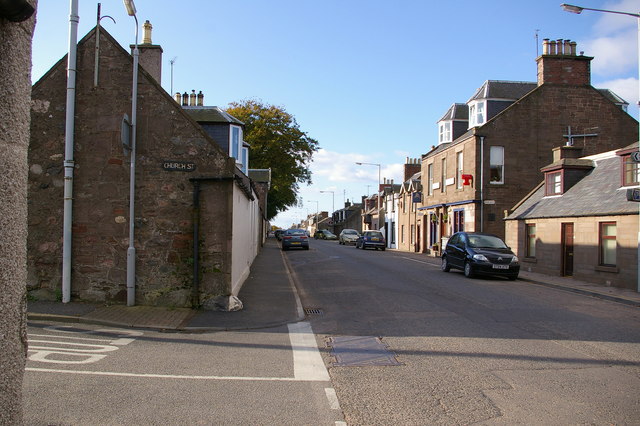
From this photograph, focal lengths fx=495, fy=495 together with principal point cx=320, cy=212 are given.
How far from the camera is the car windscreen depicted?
1914 cm

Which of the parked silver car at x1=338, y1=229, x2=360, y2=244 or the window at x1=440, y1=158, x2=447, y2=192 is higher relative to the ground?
the window at x1=440, y1=158, x2=447, y2=192

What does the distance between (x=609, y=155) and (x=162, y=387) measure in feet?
68.6

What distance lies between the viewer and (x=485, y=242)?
19.3 metres

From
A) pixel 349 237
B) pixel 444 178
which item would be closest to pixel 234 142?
pixel 444 178

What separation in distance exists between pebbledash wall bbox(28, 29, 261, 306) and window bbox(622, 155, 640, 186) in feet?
46.7

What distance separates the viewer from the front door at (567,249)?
19.4 meters

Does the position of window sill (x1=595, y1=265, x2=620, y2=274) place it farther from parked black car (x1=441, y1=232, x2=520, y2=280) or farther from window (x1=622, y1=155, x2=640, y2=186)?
window (x1=622, y1=155, x2=640, y2=186)

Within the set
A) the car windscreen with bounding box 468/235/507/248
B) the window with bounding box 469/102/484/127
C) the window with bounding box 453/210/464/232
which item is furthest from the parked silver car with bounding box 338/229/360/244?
the car windscreen with bounding box 468/235/507/248

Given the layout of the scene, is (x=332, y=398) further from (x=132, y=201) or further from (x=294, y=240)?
(x=294, y=240)

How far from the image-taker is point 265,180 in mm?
41000

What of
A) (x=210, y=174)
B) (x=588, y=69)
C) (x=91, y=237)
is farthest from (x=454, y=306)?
(x=588, y=69)

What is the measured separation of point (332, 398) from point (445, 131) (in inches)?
1527

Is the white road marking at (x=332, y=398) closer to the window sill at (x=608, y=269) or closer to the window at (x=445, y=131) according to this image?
the window sill at (x=608, y=269)

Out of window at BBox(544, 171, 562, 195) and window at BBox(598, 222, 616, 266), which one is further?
window at BBox(544, 171, 562, 195)
